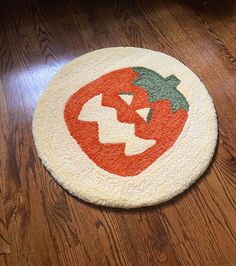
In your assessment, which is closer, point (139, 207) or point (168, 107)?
point (139, 207)

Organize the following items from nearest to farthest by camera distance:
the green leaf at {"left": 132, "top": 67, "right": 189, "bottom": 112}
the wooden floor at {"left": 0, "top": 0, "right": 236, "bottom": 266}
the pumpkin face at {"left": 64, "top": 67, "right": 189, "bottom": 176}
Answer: the wooden floor at {"left": 0, "top": 0, "right": 236, "bottom": 266} < the pumpkin face at {"left": 64, "top": 67, "right": 189, "bottom": 176} < the green leaf at {"left": 132, "top": 67, "right": 189, "bottom": 112}

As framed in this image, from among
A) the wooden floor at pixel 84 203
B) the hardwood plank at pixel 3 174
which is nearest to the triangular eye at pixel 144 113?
the wooden floor at pixel 84 203

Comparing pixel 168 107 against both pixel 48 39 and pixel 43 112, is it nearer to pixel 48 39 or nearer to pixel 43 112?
pixel 43 112

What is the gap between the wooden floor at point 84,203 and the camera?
2.77ft

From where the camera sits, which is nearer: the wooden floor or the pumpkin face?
the wooden floor

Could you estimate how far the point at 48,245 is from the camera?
0.86 meters

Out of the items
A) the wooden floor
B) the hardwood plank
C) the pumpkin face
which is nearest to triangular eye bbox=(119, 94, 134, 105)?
the pumpkin face

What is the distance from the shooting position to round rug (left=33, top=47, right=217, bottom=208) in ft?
3.05

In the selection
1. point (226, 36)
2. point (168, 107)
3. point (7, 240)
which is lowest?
point (7, 240)

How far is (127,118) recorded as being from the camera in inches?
41.9

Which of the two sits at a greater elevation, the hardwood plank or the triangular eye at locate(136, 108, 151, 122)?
the triangular eye at locate(136, 108, 151, 122)

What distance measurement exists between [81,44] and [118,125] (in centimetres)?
43

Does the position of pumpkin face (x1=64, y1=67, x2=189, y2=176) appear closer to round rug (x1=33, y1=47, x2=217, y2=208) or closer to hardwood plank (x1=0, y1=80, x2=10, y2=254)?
round rug (x1=33, y1=47, x2=217, y2=208)

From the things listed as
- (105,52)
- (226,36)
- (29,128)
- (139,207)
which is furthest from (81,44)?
(139,207)
